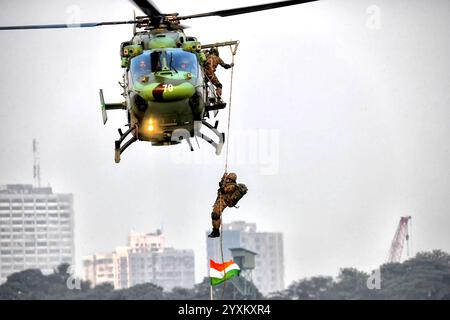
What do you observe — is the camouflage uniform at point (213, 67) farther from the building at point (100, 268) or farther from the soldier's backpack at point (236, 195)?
the building at point (100, 268)

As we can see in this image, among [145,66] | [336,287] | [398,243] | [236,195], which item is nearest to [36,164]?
[336,287]

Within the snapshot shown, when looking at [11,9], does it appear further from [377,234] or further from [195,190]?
[377,234]

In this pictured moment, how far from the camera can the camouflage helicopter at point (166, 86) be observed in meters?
52.4

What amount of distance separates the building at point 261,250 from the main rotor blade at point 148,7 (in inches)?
2944

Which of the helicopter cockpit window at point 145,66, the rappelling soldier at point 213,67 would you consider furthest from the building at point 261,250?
the helicopter cockpit window at point 145,66

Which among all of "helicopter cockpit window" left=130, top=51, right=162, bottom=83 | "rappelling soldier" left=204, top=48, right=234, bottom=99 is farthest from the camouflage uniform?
"helicopter cockpit window" left=130, top=51, right=162, bottom=83

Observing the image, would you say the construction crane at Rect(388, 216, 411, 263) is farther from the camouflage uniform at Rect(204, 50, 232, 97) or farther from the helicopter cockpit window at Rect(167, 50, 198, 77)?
the helicopter cockpit window at Rect(167, 50, 198, 77)

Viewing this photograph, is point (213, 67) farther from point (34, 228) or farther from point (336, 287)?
point (34, 228)

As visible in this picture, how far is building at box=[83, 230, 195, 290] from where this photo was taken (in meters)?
120

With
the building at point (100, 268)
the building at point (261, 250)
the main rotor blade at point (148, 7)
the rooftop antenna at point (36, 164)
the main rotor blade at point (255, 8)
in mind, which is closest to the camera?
the main rotor blade at point (255, 8)

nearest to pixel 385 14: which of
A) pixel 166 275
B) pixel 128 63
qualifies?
pixel 166 275

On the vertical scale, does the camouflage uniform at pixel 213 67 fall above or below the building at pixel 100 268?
above

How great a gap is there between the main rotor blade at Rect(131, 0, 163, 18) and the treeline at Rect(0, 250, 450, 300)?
158 feet

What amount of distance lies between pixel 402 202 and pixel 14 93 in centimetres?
3050
